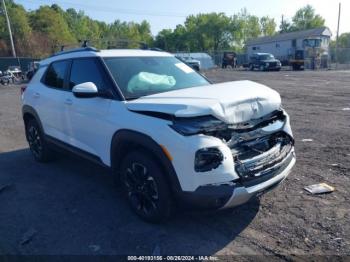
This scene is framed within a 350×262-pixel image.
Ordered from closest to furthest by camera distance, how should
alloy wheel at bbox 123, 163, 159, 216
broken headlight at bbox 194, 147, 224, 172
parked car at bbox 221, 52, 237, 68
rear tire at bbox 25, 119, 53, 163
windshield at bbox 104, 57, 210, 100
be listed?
broken headlight at bbox 194, 147, 224, 172 < alloy wheel at bbox 123, 163, 159, 216 < windshield at bbox 104, 57, 210, 100 < rear tire at bbox 25, 119, 53, 163 < parked car at bbox 221, 52, 237, 68

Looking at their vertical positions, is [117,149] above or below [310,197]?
above

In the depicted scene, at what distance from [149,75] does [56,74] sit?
1.82 metres

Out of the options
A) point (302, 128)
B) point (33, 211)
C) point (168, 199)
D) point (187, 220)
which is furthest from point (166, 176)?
point (302, 128)

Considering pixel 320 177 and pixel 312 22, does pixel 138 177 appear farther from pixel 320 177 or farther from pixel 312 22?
pixel 312 22

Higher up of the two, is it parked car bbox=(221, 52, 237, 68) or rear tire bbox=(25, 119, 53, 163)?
parked car bbox=(221, 52, 237, 68)

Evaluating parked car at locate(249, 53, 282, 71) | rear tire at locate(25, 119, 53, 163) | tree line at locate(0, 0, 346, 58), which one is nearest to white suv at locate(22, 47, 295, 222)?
rear tire at locate(25, 119, 53, 163)

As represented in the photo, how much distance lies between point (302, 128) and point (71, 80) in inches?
206

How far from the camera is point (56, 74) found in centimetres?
543

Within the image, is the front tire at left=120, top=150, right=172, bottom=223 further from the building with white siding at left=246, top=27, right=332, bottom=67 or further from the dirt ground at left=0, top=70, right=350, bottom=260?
the building with white siding at left=246, top=27, right=332, bottom=67

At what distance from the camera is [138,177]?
12.3ft

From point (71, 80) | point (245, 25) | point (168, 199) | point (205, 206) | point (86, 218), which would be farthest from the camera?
point (245, 25)

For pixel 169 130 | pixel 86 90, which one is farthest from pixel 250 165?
pixel 86 90

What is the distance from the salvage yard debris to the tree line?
2112 inches

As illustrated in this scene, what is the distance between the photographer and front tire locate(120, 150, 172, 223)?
3.43 metres
